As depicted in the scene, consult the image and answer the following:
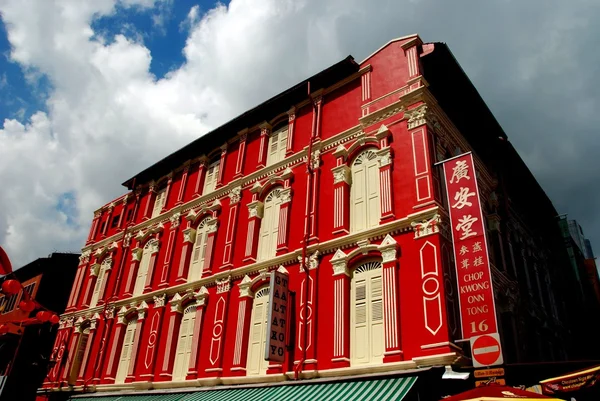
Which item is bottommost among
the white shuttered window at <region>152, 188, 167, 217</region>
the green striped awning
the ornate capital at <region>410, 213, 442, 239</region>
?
the green striped awning

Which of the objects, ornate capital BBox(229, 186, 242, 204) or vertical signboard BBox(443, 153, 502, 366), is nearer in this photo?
vertical signboard BBox(443, 153, 502, 366)

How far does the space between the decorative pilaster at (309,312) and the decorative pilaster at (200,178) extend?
7830 mm

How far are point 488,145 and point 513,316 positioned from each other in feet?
22.3

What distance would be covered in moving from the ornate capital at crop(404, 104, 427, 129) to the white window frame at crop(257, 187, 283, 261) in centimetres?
505

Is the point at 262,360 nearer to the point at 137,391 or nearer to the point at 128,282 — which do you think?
the point at 137,391

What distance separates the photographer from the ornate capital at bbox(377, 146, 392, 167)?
1273 cm

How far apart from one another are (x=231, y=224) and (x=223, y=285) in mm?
2406

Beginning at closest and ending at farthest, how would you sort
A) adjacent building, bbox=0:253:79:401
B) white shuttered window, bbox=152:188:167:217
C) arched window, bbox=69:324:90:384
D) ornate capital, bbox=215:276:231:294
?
ornate capital, bbox=215:276:231:294, arched window, bbox=69:324:90:384, adjacent building, bbox=0:253:79:401, white shuttered window, bbox=152:188:167:217

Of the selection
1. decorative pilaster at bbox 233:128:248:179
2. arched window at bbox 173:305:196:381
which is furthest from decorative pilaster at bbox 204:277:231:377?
decorative pilaster at bbox 233:128:248:179

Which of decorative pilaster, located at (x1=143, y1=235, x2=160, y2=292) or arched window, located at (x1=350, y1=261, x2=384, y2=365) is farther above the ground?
decorative pilaster, located at (x1=143, y1=235, x2=160, y2=292)

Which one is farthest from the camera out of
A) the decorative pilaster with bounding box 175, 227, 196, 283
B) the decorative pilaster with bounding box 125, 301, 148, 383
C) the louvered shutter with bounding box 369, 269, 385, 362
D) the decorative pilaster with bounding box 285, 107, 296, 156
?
the decorative pilaster with bounding box 175, 227, 196, 283

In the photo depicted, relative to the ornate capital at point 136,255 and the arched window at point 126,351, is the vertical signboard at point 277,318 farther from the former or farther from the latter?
the ornate capital at point 136,255

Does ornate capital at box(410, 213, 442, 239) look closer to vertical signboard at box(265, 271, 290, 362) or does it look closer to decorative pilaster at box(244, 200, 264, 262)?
vertical signboard at box(265, 271, 290, 362)

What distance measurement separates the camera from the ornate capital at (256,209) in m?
A: 15.8
